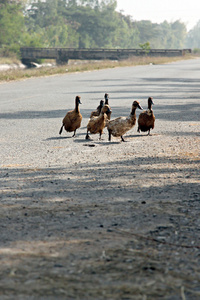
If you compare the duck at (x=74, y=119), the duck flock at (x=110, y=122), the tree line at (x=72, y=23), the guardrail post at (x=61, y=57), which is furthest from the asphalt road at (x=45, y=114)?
the tree line at (x=72, y=23)

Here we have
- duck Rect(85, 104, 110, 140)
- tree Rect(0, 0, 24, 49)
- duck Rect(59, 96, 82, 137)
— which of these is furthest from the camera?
tree Rect(0, 0, 24, 49)

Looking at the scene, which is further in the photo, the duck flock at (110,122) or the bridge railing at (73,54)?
the bridge railing at (73,54)

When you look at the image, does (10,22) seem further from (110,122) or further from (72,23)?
(110,122)

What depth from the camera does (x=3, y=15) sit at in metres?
116

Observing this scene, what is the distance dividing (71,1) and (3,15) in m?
73.6

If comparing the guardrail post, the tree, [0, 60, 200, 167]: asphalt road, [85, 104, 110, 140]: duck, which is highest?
the tree

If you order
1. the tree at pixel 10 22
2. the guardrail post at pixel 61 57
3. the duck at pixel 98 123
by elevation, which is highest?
the tree at pixel 10 22

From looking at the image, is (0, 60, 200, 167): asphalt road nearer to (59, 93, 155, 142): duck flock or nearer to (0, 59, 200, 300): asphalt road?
(0, 59, 200, 300): asphalt road

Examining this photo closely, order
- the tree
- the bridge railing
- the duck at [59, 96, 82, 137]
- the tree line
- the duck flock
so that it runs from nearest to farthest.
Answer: the duck flock, the duck at [59, 96, 82, 137], the bridge railing, the tree, the tree line

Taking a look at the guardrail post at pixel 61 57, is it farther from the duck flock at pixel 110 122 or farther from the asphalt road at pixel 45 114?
the duck flock at pixel 110 122

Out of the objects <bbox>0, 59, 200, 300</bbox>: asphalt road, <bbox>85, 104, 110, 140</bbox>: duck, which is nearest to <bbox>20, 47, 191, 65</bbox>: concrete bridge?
<bbox>85, 104, 110, 140</bbox>: duck

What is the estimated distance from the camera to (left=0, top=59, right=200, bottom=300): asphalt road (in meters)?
3.56

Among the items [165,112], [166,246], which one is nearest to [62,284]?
[166,246]

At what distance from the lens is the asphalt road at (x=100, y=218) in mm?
3561
